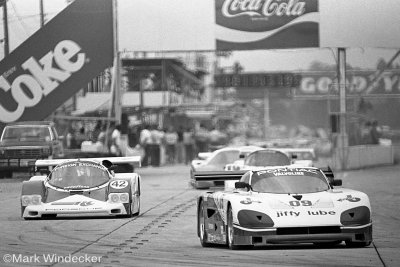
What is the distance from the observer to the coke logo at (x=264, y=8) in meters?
42.6

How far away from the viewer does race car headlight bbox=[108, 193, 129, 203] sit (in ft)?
71.3

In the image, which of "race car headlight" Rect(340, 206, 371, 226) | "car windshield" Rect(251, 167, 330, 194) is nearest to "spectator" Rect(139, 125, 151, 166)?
"car windshield" Rect(251, 167, 330, 194)

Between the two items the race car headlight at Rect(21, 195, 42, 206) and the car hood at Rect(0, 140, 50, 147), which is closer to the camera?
the race car headlight at Rect(21, 195, 42, 206)

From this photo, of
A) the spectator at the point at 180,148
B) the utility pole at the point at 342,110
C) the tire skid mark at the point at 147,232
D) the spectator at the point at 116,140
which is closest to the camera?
the tire skid mark at the point at 147,232

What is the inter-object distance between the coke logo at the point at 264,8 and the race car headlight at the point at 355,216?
2769 cm

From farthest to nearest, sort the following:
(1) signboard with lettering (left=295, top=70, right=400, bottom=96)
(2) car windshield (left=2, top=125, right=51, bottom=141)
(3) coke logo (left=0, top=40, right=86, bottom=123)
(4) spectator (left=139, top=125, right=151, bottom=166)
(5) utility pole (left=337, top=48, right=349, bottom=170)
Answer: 1. (4) spectator (left=139, top=125, right=151, bottom=166)
2. (5) utility pole (left=337, top=48, right=349, bottom=170)
3. (1) signboard with lettering (left=295, top=70, right=400, bottom=96)
4. (3) coke logo (left=0, top=40, right=86, bottom=123)
5. (2) car windshield (left=2, top=125, right=51, bottom=141)

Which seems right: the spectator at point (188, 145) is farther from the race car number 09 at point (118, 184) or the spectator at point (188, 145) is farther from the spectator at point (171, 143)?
the race car number 09 at point (118, 184)

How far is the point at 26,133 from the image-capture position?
39.8 meters

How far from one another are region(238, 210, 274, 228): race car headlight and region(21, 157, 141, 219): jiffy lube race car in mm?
6788

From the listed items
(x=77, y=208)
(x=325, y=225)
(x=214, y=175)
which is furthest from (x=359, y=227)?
(x=77, y=208)

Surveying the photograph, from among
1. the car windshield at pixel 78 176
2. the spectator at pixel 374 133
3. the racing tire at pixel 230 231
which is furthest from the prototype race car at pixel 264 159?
the spectator at pixel 374 133

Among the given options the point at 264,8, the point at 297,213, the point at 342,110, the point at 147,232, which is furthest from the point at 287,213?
the point at 342,110

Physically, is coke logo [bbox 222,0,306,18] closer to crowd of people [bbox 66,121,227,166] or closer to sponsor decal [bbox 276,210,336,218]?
crowd of people [bbox 66,121,227,166]

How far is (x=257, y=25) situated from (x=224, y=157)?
27.3 ft
